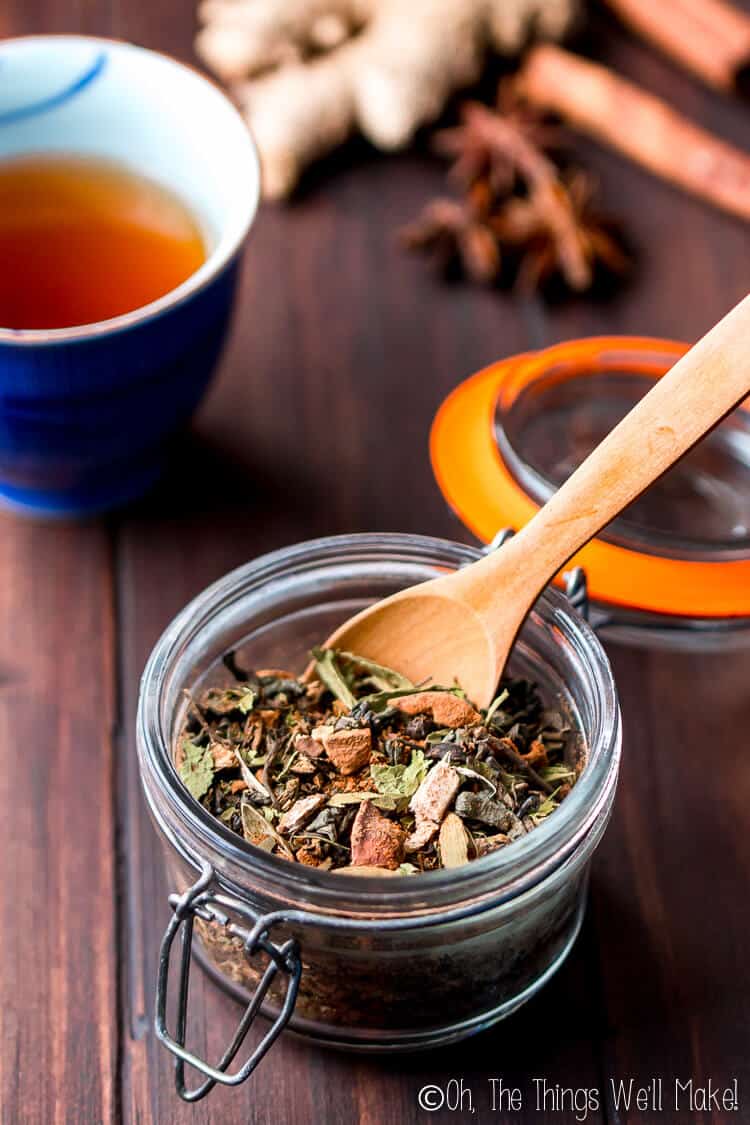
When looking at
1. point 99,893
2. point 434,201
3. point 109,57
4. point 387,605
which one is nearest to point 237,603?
point 387,605

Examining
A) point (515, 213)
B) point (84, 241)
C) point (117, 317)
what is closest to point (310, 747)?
point (117, 317)

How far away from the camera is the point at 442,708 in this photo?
2.55 ft

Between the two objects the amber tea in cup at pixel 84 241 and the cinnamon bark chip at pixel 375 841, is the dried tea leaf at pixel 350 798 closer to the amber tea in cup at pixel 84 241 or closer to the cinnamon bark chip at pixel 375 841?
the cinnamon bark chip at pixel 375 841

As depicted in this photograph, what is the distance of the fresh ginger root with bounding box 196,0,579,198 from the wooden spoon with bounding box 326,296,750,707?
2.10 ft

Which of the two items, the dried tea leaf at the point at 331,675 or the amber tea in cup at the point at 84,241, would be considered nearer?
the dried tea leaf at the point at 331,675

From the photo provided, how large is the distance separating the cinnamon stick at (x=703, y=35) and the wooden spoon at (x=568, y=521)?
0.77 metres

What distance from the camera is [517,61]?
1426 mm

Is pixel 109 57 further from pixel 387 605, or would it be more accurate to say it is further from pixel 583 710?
pixel 583 710

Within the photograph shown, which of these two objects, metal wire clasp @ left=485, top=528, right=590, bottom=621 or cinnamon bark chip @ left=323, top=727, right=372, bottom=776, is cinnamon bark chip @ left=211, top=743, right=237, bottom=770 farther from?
metal wire clasp @ left=485, top=528, right=590, bottom=621

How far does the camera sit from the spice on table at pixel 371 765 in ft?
2.35

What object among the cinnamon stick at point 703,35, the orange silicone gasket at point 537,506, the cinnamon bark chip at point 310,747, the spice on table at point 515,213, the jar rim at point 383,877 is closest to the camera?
the jar rim at point 383,877

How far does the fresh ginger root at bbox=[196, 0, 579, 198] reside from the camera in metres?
1.28

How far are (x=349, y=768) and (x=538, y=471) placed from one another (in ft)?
0.94

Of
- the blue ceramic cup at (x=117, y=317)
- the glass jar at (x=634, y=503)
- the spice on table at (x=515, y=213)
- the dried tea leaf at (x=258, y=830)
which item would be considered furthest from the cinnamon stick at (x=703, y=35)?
the dried tea leaf at (x=258, y=830)
